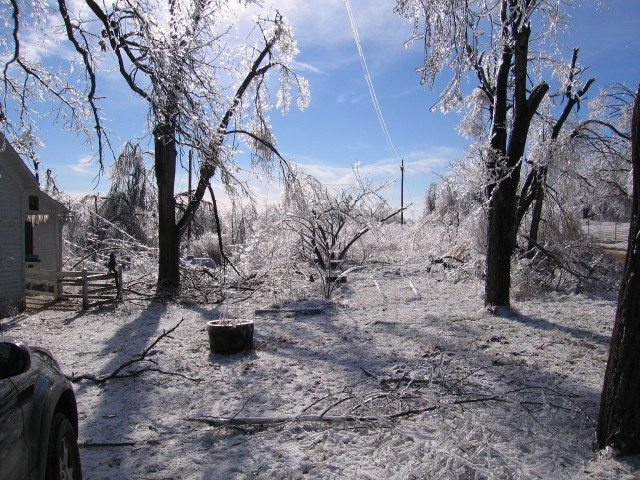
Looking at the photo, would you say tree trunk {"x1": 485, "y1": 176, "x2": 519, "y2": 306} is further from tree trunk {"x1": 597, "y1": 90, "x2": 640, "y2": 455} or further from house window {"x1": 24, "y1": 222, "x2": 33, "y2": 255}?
house window {"x1": 24, "y1": 222, "x2": 33, "y2": 255}

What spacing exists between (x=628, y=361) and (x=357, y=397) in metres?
2.37

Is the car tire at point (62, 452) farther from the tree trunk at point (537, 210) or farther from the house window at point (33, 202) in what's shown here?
the house window at point (33, 202)

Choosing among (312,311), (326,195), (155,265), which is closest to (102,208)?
(155,265)

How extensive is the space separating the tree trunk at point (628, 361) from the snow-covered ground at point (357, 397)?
0.20 meters

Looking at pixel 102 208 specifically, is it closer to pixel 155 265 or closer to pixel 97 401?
pixel 155 265

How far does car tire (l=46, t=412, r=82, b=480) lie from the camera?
2.56 metres

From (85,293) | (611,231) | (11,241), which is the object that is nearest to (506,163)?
(85,293)

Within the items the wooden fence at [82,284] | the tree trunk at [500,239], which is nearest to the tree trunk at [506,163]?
the tree trunk at [500,239]

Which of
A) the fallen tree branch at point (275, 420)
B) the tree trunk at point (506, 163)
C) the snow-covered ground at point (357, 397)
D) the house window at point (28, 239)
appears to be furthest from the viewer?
the house window at point (28, 239)

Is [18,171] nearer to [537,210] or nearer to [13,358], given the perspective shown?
[13,358]

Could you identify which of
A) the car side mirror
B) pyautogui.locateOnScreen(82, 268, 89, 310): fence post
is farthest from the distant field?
the car side mirror

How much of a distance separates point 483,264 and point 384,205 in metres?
7.20

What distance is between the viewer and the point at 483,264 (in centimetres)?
1214

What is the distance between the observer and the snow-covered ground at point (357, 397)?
364cm
